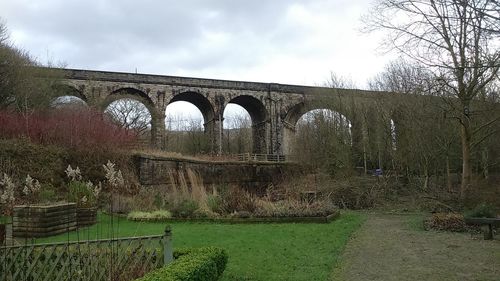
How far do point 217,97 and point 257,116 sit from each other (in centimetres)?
482

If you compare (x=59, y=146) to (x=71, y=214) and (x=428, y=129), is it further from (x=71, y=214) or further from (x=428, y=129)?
(x=428, y=129)

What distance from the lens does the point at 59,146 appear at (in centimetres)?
1878

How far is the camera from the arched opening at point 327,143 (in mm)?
21797

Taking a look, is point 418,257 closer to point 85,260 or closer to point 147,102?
point 85,260

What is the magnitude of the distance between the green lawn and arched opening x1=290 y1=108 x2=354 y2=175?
948 centimetres

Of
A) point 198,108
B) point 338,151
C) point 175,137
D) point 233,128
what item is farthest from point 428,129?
point 233,128

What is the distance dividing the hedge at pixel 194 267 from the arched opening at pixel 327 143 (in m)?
16.6

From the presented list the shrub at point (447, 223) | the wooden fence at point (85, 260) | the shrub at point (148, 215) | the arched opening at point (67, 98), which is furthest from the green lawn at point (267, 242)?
the arched opening at point (67, 98)

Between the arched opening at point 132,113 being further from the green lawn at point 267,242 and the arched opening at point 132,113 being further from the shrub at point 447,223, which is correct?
the shrub at point 447,223

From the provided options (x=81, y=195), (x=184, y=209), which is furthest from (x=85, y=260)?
(x=184, y=209)

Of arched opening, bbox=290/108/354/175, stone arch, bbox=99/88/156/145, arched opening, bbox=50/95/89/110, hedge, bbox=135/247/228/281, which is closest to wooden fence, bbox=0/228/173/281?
hedge, bbox=135/247/228/281

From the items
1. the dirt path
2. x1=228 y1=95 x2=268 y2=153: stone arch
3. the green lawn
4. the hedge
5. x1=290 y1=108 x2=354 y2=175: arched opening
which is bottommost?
the dirt path

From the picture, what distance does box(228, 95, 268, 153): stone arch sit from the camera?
112ft

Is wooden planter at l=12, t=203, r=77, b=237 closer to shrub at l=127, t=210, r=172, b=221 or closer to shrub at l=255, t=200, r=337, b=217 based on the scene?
shrub at l=127, t=210, r=172, b=221
